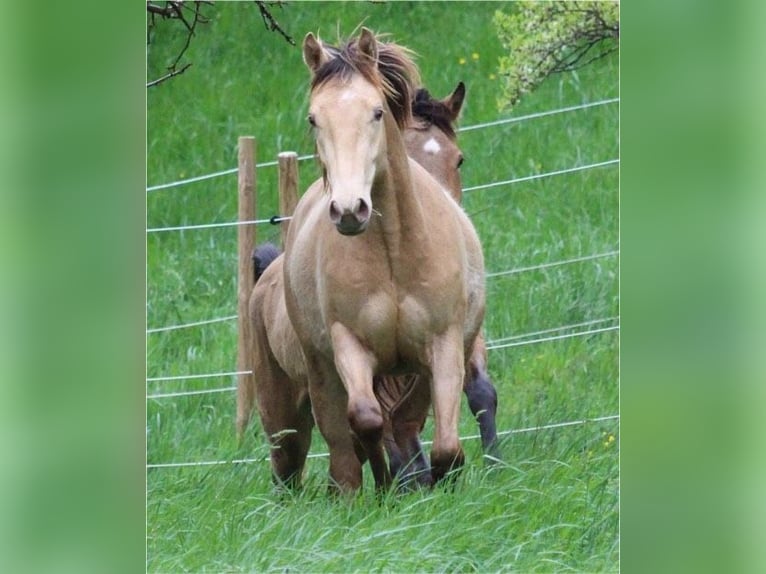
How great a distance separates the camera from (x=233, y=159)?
6.79 m

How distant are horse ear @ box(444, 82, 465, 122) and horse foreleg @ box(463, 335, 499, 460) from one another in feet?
3.53

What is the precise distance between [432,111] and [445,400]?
77.9 inches

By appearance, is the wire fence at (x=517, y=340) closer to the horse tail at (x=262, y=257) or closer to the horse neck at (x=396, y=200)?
the horse tail at (x=262, y=257)

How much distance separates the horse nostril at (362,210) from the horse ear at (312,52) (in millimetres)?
631

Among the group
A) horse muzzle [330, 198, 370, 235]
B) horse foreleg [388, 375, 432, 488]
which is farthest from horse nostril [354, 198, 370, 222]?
horse foreleg [388, 375, 432, 488]

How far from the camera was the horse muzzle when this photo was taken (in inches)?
184

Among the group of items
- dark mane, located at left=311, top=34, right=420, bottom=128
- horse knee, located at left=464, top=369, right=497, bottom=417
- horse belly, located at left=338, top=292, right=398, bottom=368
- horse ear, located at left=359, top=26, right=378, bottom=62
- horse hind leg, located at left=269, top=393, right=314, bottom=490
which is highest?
horse ear, located at left=359, top=26, right=378, bottom=62

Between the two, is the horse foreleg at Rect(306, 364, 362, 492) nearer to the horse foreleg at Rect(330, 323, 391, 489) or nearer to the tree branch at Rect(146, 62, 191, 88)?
the horse foreleg at Rect(330, 323, 391, 489)

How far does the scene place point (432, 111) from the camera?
679 cm
